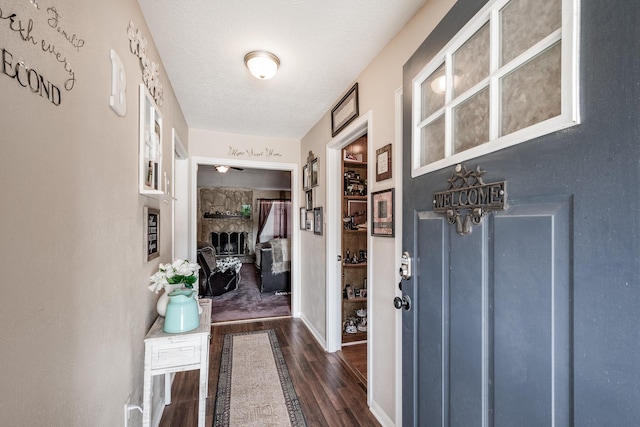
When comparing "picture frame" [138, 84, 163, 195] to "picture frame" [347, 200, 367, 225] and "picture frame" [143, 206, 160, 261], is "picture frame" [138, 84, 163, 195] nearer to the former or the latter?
"picture frame" [143, 206, 160, 261]

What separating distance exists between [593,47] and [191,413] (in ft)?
8.67

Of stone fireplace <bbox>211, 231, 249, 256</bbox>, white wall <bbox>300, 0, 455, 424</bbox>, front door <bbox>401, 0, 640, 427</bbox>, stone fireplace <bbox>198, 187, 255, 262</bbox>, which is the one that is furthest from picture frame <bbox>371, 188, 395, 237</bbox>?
stone fireplace <bbox>211, 231, 249, 256</bbox>

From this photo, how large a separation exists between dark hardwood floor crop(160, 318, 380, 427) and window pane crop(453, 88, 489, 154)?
1.84 m

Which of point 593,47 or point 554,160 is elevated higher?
point 593,47

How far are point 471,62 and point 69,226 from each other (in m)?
1.41

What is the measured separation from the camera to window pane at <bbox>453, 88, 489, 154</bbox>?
0.91 meters

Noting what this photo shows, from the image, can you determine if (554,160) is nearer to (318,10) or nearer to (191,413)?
(318,10)

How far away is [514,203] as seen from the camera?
758 mm

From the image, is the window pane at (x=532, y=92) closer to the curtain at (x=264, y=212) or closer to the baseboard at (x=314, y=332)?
the baseboard at (x=314, y=332)

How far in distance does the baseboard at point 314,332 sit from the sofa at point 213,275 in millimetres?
1748

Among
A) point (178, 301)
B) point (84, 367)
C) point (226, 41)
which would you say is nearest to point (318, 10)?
point (226, 41)

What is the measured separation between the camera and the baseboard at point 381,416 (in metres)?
1.73

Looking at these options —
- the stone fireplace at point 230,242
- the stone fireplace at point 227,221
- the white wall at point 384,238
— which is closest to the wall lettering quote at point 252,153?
the white wall at point 384,238

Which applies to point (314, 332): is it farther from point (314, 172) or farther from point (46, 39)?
point (46, 39)
